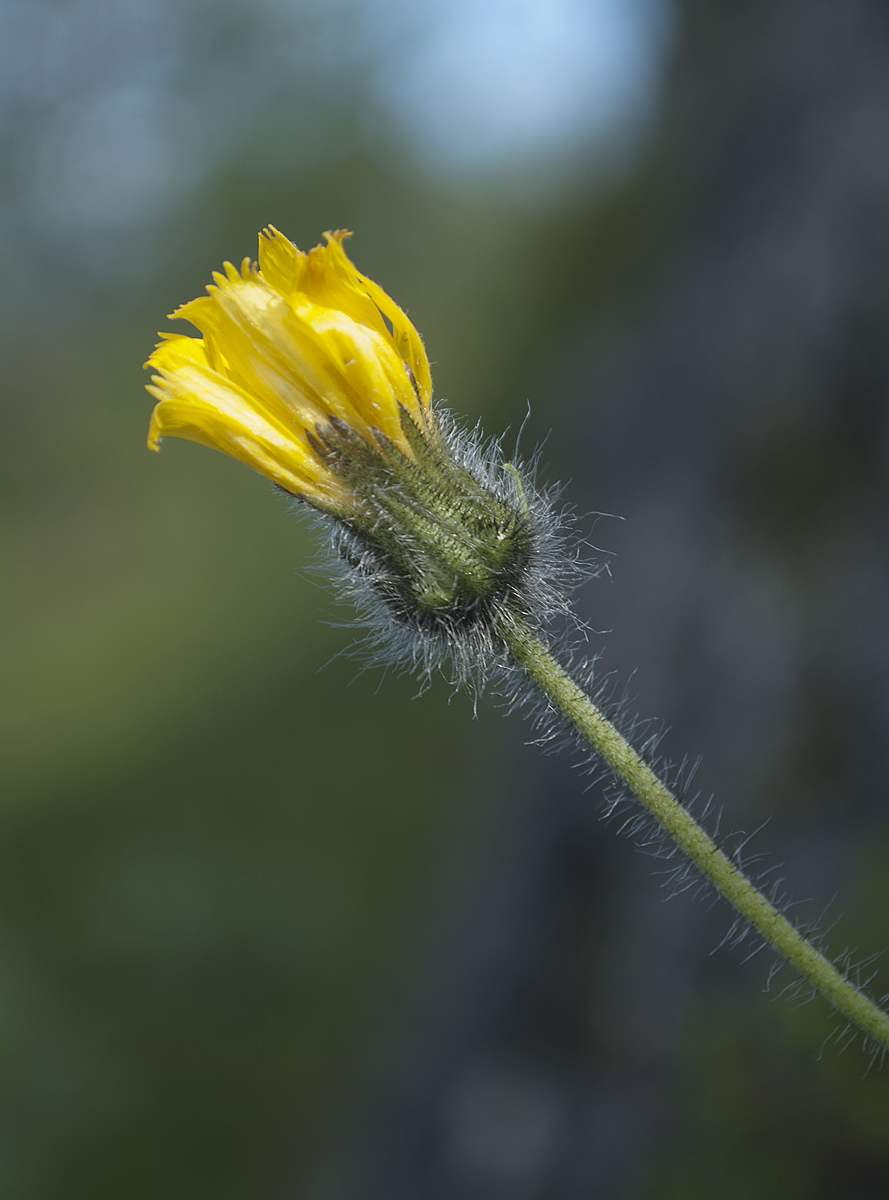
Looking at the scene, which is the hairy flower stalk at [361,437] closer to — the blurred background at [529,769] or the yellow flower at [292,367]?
the yellow flower at [292,367]

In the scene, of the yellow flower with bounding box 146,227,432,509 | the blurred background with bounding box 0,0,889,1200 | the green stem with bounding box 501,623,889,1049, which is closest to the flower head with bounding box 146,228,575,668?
the yellow flower with bounding box 146,227,432,509

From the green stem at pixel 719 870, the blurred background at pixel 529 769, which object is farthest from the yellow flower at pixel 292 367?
the blurred background at pixel 529 769

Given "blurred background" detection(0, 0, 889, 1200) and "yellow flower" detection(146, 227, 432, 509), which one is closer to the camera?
"yellow flower" detection(146, 227, 432, 509)

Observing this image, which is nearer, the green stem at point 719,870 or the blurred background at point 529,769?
the green stem at point 719,870

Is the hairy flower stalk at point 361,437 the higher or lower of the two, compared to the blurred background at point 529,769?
higher

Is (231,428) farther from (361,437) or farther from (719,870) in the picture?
(719,870)

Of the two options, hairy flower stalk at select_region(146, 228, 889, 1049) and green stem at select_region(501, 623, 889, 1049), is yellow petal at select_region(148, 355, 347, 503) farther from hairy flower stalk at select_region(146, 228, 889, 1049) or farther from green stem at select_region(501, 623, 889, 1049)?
green stem at select_region(501, 623, 889, 1049)

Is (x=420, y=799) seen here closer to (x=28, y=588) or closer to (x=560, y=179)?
(x=28, y=588)

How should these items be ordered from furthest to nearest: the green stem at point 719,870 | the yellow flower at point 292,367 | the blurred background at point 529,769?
the blurred background at point 529,769 < the yellow flower at point 292,367 < the green stem at point 719,870
